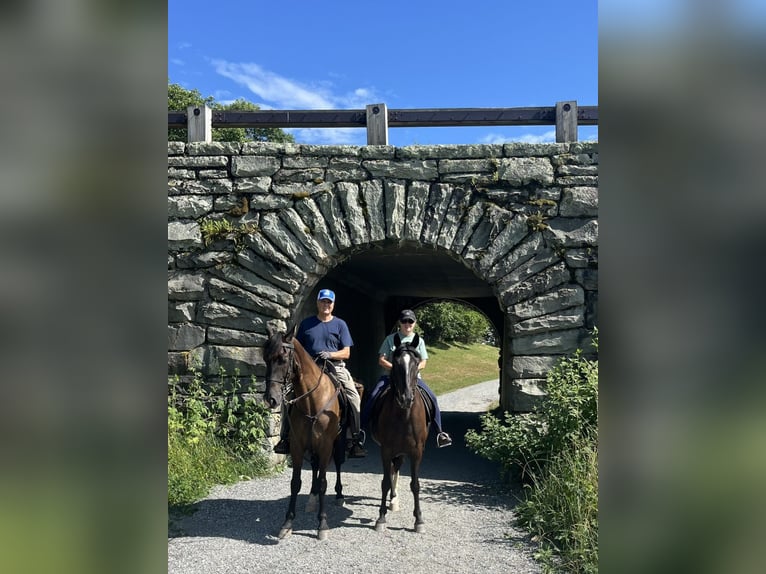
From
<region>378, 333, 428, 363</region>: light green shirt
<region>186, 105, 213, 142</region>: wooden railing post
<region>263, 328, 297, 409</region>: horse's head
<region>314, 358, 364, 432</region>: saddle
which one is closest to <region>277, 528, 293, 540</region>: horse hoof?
<region>314, 358, 364, 432</region>: saddle

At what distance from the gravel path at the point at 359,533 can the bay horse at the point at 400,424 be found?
1.00ft

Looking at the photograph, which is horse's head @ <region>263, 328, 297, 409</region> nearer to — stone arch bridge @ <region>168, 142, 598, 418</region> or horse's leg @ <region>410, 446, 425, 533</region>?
horse's leg @ <region>410, 446, 425, 533</region>

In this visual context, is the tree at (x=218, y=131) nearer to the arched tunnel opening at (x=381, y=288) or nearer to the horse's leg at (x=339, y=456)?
the arched tunnel opening at (x=381, y=288)

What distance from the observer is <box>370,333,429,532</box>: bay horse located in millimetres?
4621

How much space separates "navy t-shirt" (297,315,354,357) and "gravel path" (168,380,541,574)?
1617 millimetres

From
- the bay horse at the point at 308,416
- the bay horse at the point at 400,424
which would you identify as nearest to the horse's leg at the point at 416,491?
the bay horse at the point at 400,424

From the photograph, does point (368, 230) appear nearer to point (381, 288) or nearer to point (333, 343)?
point (333, 343)

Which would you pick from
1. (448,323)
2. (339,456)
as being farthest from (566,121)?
(448,323)

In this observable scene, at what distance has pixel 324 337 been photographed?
5.29 metres
